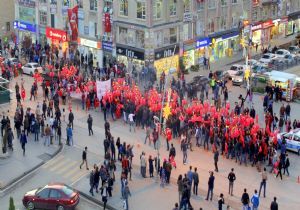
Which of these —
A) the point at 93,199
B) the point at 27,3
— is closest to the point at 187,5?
the point at 27,3

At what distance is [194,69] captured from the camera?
6119cm

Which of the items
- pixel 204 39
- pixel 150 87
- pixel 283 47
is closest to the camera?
pixel 150 87

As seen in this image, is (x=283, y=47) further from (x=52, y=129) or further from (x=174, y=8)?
(x=52, y=129)

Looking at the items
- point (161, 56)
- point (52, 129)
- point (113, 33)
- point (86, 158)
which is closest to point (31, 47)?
point (113, 33)

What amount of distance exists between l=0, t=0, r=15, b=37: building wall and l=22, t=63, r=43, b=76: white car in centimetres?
1464

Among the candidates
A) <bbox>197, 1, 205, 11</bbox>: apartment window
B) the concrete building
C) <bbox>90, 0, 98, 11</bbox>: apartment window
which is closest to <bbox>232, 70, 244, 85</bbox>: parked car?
<bbox>197, 1, 205, 11</bbox>: apartment window

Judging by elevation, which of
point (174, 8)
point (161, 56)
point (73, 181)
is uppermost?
point (174, 8)

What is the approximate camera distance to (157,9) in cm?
5634

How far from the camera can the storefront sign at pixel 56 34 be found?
64.7 m

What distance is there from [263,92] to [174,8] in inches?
499

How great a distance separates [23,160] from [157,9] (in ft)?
80.7

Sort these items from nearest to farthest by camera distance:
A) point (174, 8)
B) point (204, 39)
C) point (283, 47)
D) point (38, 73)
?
point (38, 73), point (174, 8), point (204, 39), point (283, 47)

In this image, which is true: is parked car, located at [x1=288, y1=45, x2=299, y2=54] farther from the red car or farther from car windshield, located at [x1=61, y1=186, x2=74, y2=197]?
car windshield, located at [x1=61, y1=186, x2=74, y2=197]

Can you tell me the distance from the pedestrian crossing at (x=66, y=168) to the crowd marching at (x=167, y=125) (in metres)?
1.01
